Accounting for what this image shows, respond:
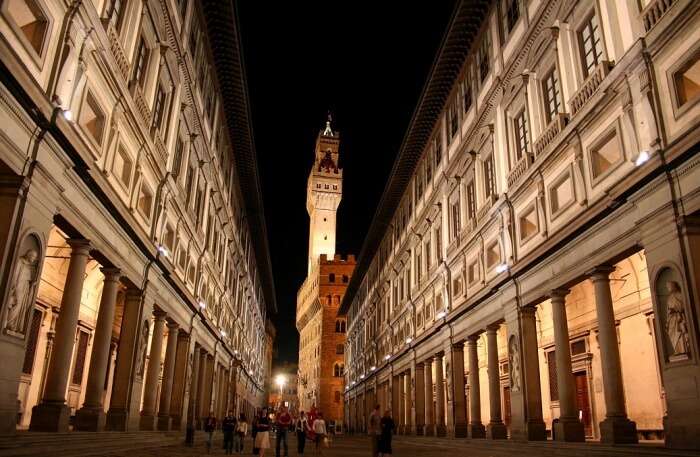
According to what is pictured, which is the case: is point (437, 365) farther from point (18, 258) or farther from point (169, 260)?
point (18, 258)

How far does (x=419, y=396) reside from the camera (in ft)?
125

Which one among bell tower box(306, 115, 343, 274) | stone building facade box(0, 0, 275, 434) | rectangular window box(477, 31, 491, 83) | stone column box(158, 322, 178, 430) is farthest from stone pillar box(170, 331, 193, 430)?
bell tower box(306, 115, 343, 274)

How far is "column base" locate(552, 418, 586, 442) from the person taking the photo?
55.5 feet

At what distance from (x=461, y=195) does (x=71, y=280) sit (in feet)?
65.0

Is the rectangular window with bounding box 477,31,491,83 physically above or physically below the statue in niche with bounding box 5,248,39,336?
above

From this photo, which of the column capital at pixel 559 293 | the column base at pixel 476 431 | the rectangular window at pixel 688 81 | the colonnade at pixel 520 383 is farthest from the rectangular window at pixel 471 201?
the rectangular window at pixel 688 81

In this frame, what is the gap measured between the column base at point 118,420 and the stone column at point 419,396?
21.8m

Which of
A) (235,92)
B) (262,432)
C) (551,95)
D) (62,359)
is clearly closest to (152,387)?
(262,432)

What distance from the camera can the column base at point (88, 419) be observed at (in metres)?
16.7

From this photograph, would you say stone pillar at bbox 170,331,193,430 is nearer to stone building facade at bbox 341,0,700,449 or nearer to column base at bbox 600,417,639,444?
stone building facade at bbox 341,0,700,449

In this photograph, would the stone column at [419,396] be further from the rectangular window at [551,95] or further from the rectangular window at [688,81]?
the rectangular window at [688,81]

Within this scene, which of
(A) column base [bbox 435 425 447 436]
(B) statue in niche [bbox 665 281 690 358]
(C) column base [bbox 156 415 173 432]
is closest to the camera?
(B) statue in niche [bbox 665 281 690 358]

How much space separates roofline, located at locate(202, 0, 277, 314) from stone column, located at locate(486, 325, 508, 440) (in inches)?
790

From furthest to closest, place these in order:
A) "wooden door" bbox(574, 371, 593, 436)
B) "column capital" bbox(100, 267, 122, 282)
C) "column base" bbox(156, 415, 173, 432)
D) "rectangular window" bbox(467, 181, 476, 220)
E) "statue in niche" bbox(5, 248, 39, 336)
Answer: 1. "rectangular window" bbox(467, 181, 476, 220)
2. "column base" bbox(156, 415, 173, 432)
3. "wooden door" bbox(574, 371, 593, 436)
4. "column capital" bbox(100, 267, 122, 282)
5. "statue in niche" bbox(5, 248, 39, 336)
